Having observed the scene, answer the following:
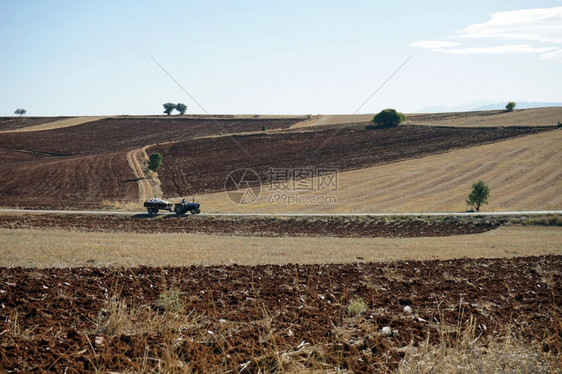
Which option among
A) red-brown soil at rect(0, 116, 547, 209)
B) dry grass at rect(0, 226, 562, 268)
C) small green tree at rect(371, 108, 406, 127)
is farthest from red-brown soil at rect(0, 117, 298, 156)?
dry grass at rect(0, 226, 562, 268)

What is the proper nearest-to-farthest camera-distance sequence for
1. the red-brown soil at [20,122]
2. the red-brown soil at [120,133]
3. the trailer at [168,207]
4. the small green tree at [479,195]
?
the small green tree at [479,195] < the trailer at [168,207] < the red-brown soil at [120,133] < the red-brown soil at [20,122]

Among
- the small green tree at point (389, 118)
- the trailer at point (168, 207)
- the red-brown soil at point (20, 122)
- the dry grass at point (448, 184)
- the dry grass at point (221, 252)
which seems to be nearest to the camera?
the dry grass at point (221, 252)

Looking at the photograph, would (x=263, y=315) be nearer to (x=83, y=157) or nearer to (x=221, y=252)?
(x=221, y=252)

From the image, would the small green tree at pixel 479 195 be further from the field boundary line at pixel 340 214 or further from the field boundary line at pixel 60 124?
the field boundary line at pixel 60 124

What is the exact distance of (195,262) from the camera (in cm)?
1677

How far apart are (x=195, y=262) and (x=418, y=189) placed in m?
40.7

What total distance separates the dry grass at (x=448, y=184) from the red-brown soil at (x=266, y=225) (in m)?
5.21

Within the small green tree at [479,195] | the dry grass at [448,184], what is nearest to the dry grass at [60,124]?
the dry grass at [448,184]

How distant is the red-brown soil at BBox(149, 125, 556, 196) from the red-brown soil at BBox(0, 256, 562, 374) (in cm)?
4371

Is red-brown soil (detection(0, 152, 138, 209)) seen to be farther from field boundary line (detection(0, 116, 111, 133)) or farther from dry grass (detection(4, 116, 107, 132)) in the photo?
dry grass (detection(4, 116, 107, 132))

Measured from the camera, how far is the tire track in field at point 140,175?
53.8 m

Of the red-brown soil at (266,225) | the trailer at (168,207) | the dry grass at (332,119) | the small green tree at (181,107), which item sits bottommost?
the red-brown soil at (266,225)

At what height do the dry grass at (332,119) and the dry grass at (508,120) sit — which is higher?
the dry grass at (332,119)

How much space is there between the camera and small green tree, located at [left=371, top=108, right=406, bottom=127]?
9838 centimetres
